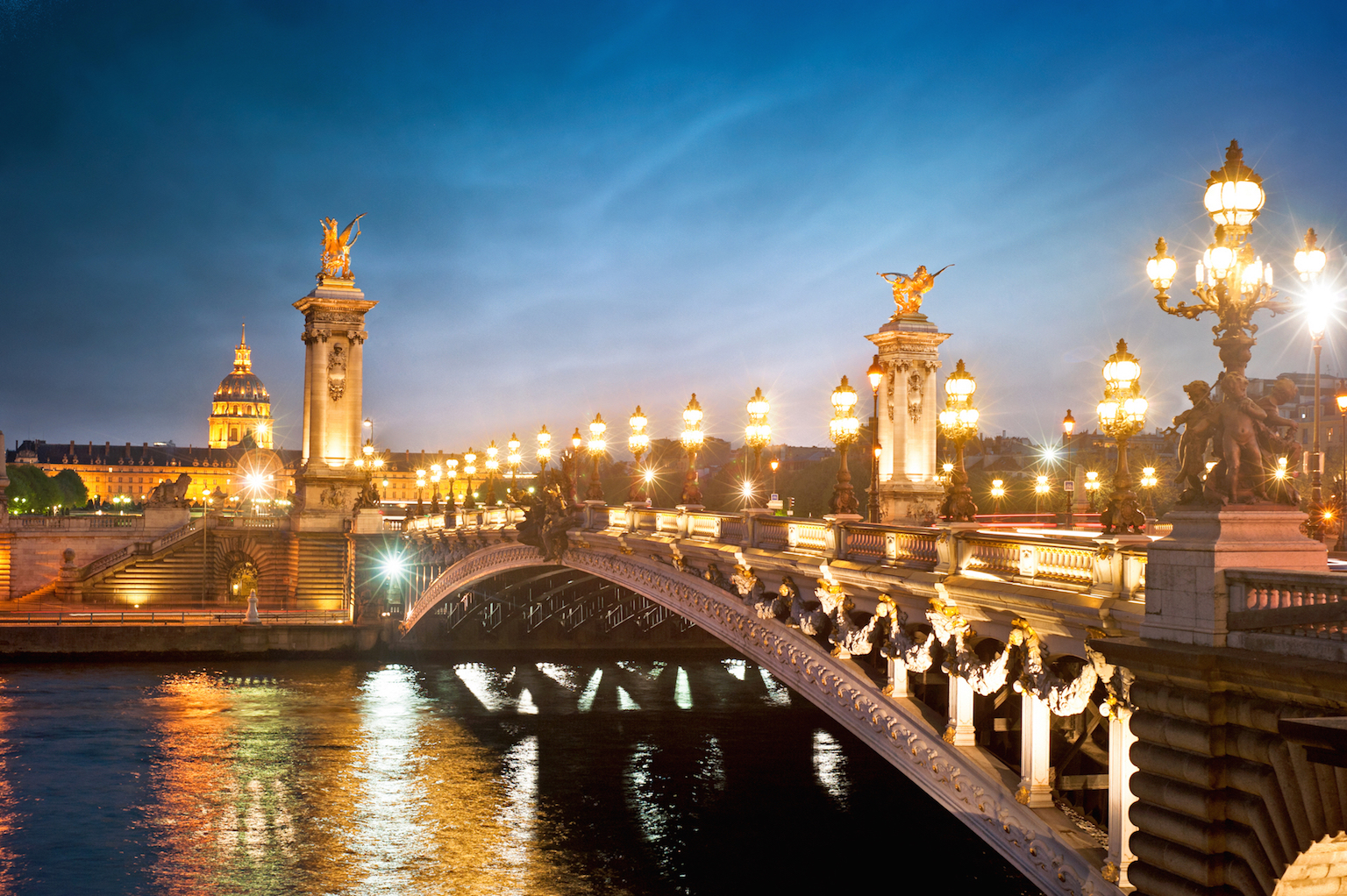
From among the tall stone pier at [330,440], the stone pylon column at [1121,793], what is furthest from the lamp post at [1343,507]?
the tall stone pier at [330,440]

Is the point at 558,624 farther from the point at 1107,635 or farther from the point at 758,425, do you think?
the point at 1107,635

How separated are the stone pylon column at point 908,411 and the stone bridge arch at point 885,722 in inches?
739

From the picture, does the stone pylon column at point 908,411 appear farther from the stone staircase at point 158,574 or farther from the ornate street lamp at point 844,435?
A: the stone staircase at point 158,574

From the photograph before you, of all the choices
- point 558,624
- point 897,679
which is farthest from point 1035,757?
point 558,624

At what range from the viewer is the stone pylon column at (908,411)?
48.6 m

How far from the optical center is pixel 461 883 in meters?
24.1

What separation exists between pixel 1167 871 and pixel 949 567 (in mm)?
5531

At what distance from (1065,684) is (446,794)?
2134 centimetres

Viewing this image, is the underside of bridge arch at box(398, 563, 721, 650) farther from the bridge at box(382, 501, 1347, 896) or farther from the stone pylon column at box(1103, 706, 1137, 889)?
the stone pylon column at box(1103, 706, 1137, 889)

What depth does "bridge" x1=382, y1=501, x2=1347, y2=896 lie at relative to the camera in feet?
32.7

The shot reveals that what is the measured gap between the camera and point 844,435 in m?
22.3

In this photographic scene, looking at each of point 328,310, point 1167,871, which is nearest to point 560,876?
point 1167,871

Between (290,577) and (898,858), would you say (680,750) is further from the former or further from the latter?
(290,577)

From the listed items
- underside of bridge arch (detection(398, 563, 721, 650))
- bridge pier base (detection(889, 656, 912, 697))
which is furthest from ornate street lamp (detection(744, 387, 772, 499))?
underside of bridge arch (detection(398, 563, 721, 650))
